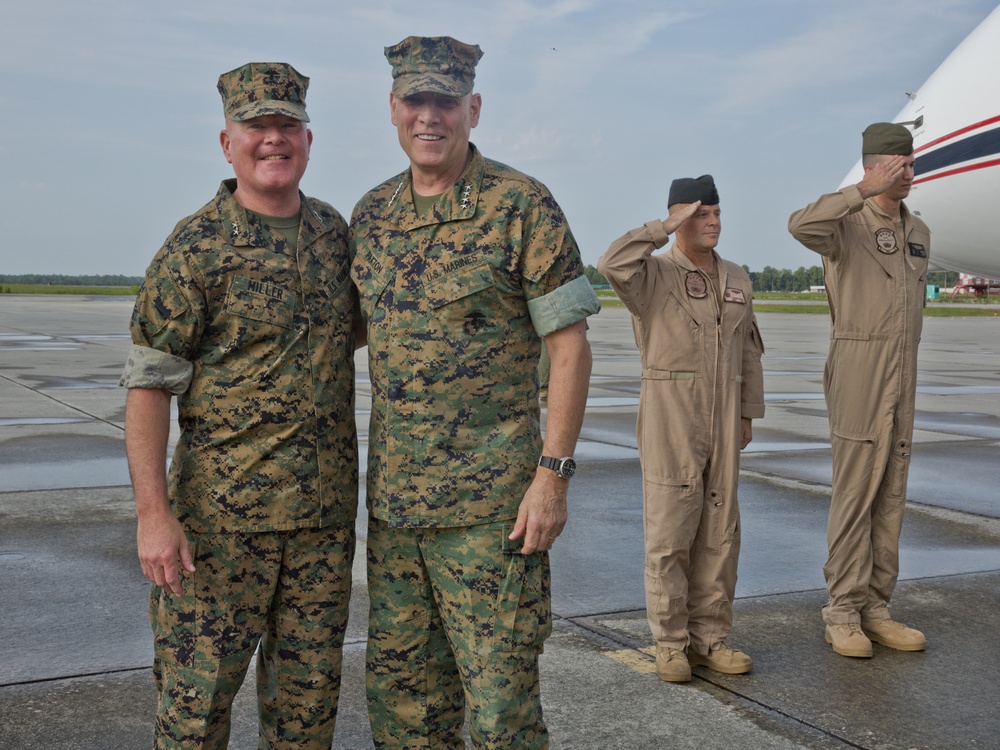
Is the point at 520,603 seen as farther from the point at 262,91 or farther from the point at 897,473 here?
the point at 897,473

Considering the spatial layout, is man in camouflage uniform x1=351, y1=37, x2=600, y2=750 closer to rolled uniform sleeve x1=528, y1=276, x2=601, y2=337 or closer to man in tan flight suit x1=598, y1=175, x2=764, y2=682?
rolled uniform sleeve x1=528, y1=276, x2=601, y2=337

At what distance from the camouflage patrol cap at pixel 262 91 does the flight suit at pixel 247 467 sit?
241 millimetres

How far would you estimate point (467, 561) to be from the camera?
2809mm

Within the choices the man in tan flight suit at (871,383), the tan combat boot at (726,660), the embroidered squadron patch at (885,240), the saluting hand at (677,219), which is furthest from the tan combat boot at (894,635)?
the saluting hand at (677,219)

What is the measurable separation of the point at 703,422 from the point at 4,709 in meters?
2.66

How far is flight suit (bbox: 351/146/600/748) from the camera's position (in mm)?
2781

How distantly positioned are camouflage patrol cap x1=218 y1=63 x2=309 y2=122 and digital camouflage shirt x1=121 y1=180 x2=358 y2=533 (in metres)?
0.24

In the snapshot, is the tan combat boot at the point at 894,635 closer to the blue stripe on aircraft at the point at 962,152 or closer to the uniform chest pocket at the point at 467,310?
the uniform chest pocket at the point at 467,310

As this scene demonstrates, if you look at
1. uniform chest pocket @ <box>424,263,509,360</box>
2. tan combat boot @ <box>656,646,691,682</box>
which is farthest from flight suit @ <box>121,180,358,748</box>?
tan combat boot @ <box>656,646,691,682</box>

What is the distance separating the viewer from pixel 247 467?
2803 mm

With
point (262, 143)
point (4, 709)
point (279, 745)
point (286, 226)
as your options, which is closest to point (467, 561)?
point (279, 745)

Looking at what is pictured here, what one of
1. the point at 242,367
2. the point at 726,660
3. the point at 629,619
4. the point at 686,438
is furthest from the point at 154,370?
the point at 629,619

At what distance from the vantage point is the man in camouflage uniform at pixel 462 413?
9.11 feet

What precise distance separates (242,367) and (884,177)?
2.73 m
